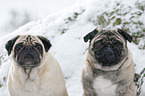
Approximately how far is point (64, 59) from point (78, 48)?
45cm

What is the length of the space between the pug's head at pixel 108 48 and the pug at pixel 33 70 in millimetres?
723

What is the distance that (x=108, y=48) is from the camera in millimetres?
2945

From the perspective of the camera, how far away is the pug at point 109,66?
298 cm

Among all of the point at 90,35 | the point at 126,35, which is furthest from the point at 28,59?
the point at 126,35

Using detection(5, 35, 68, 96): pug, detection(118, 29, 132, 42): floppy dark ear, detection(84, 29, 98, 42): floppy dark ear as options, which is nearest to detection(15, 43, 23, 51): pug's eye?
detection(5, 35, 68, 96): pug

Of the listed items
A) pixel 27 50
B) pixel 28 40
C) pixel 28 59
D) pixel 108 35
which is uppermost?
pixel 28 40

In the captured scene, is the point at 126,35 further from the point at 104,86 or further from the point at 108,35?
the point at 104,86

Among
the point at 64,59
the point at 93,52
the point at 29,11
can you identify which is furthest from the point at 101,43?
the point at 29,11

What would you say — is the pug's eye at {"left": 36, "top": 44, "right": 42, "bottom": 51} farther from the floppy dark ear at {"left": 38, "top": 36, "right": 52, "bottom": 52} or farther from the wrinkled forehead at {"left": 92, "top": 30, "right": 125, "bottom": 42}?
the wrinkled forehead at {"left": 92, "top": 30, "right": 125, "bottom": 42}

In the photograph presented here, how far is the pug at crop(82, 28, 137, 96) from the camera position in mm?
2979

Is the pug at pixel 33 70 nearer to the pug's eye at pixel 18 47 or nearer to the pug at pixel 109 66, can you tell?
the pug's eye at pixel 18 47

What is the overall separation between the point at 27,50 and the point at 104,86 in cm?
125

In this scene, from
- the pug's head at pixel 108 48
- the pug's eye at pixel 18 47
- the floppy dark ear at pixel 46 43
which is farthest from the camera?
the floppy dark ear at pixel 46 43

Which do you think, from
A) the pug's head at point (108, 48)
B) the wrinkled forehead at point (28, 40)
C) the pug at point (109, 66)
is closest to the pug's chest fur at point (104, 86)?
the pug at point (109, 66)
